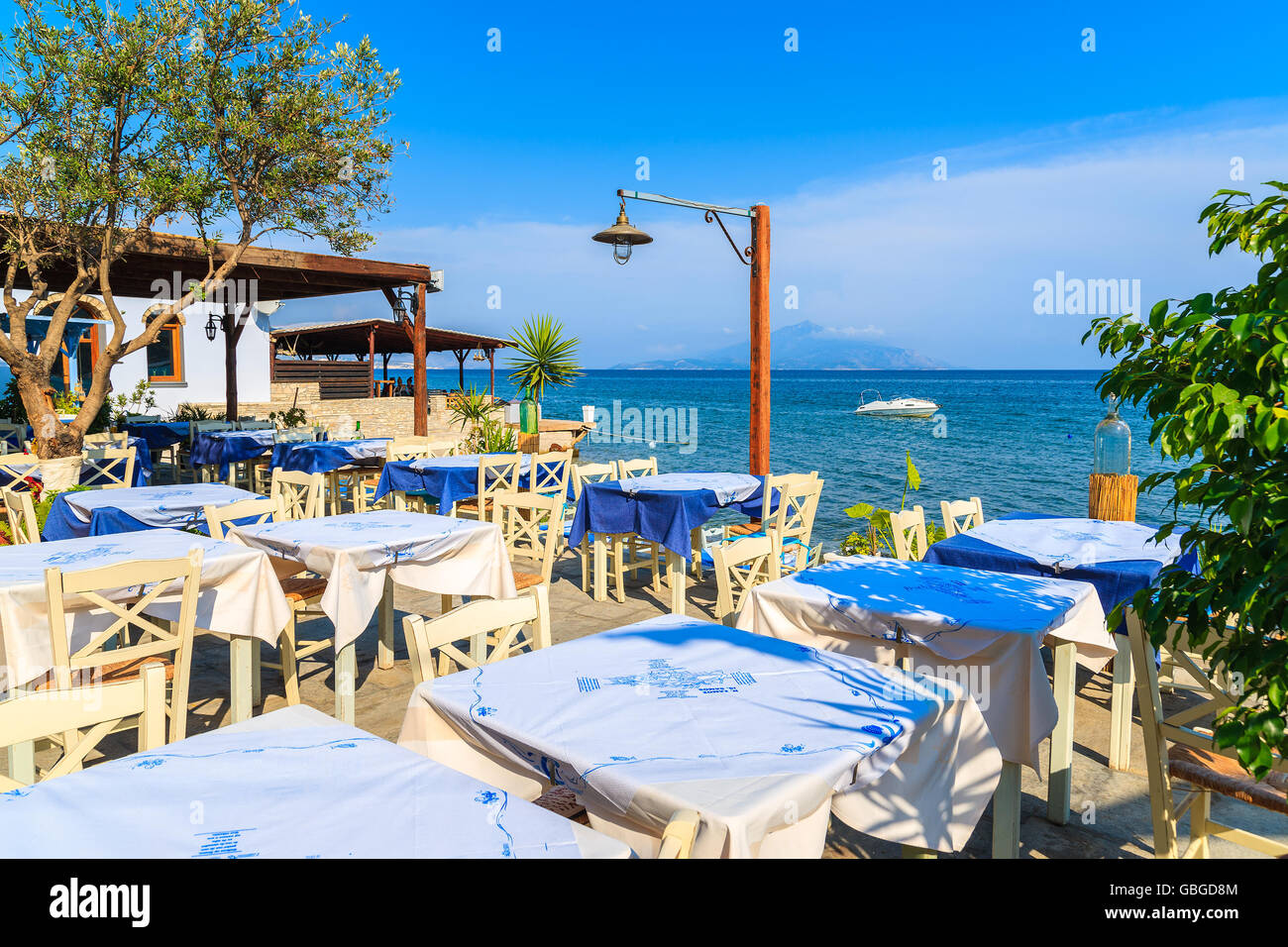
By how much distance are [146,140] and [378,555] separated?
6486 millimetres

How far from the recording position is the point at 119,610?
2.86m

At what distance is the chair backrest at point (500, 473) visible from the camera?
707 centimetres

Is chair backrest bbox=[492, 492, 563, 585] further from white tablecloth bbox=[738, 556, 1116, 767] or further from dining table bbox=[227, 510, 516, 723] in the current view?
white tablecloth bbox=[738, 556, 1116, 767]

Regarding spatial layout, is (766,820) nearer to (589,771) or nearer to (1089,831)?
(589,771)

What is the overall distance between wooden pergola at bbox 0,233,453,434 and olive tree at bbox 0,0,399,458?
26.4 inches

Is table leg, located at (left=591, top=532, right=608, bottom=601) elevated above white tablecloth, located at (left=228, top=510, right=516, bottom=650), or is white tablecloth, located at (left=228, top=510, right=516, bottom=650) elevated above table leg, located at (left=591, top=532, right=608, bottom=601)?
white tablecloth, located at (left=228, top=510, right=516, bottom=650)

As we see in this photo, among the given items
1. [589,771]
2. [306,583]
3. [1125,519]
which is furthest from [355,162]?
[589,771]

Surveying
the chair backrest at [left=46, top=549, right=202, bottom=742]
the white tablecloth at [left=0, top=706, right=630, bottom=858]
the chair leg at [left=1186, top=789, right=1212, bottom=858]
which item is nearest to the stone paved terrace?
the chair leg at [left=1186, top=789, right=1212, bottom=858]

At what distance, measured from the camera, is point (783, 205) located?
749 centimetres

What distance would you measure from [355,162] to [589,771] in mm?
8605

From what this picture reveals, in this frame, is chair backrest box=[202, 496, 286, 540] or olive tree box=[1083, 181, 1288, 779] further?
chair backrest box=[202, 496, 286, 540]

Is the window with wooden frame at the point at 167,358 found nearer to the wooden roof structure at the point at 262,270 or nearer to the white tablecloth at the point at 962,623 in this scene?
the wooden roof structure at the point at 262,270

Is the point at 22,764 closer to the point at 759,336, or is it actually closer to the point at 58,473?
the point at 58,473

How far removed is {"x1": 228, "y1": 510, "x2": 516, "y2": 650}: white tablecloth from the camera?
3.76 m
